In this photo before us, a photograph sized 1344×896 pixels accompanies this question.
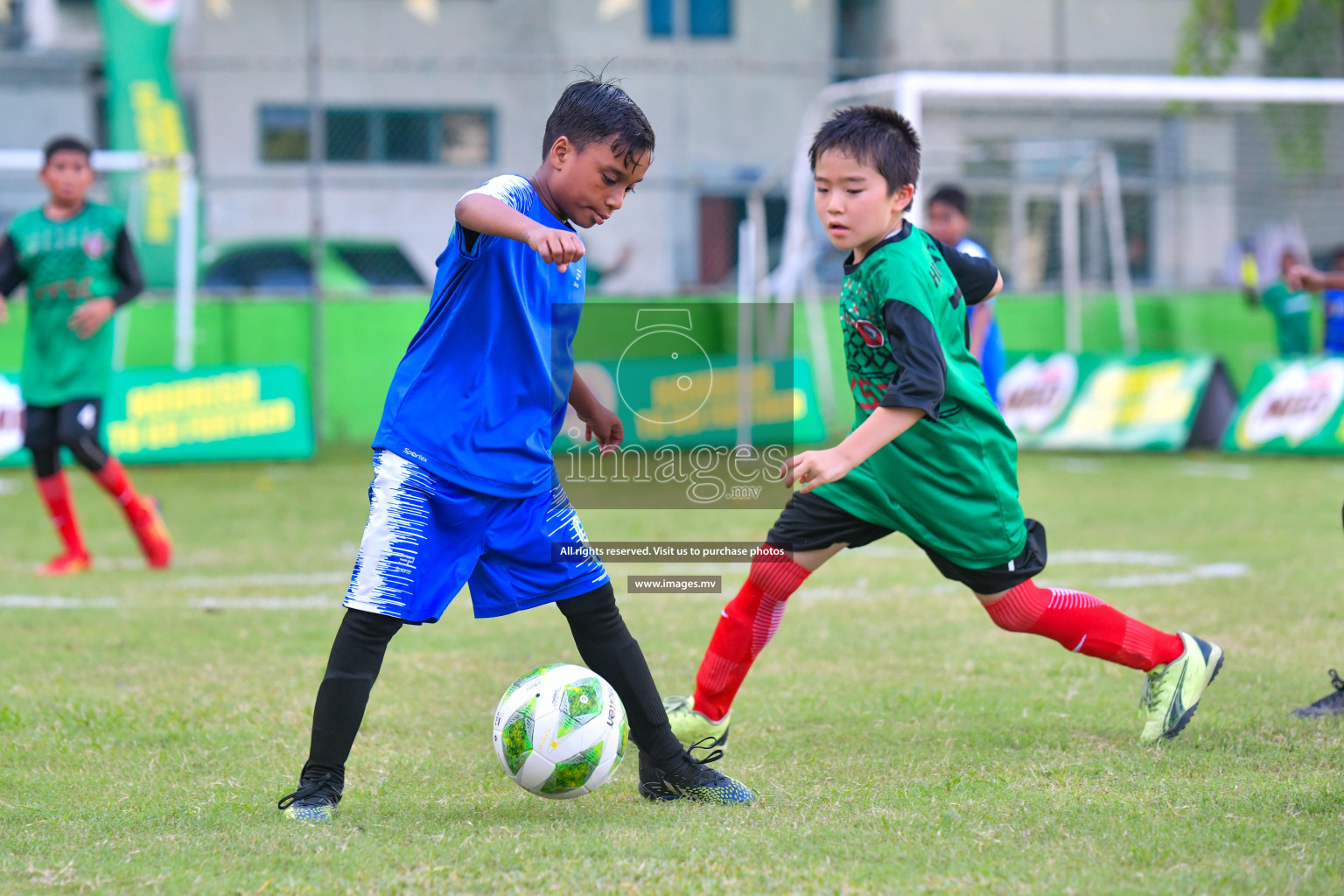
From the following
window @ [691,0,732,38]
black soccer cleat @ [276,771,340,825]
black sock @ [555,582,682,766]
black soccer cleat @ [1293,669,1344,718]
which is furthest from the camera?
window @ [691,0,732,38]

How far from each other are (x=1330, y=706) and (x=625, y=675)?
2043 mm

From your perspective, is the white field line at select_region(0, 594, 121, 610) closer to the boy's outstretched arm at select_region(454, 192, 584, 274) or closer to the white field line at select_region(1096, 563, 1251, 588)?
the boy's outstretched arm at select_region(454, 192, 584, 274)

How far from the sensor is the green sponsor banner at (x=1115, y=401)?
12102mm

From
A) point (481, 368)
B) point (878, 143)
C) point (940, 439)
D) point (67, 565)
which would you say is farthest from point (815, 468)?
point (67, 565)

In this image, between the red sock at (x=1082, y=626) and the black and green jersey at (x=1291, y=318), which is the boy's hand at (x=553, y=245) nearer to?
the red sock at (x=1082, y=626)

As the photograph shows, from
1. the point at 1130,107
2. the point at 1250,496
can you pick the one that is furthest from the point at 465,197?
the point at 1130,107

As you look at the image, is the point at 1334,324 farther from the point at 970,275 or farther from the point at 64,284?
the point at 64,284

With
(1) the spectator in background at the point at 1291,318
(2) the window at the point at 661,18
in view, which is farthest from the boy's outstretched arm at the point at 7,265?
(2) the window at the point at 661,18

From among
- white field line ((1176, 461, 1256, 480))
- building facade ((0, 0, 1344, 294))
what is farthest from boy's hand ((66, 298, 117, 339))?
white field line ((1176, 461, 1256, 480))

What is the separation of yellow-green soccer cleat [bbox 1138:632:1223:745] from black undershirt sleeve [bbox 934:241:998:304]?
1113mm

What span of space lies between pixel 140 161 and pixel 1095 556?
27.8 ft

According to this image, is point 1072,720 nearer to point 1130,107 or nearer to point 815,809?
point 815,809

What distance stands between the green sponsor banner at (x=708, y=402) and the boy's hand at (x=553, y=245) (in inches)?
355

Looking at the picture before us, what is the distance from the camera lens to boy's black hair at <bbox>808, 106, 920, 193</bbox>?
325 centimetres
